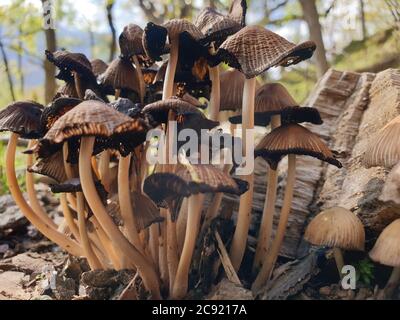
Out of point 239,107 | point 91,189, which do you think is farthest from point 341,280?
point 91,189

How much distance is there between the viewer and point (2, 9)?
6633mm

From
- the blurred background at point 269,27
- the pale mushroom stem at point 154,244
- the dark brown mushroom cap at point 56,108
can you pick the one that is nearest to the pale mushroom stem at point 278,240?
the pale mushroom stem at point 154,244

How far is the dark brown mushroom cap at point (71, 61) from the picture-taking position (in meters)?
2.41

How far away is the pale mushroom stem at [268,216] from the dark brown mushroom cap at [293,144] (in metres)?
0.24

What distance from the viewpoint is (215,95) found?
2488 mm

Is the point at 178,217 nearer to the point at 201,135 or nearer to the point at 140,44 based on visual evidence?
the point at 201,135

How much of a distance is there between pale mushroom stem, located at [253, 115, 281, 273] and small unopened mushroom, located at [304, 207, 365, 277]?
0.33 meters

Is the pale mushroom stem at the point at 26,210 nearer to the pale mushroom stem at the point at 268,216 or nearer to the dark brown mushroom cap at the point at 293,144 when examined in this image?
the pale mushroom stem at the point at 268,216

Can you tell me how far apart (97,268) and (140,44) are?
1293 millimetres

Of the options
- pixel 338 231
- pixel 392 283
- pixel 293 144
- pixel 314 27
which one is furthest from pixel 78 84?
pixel 314 27

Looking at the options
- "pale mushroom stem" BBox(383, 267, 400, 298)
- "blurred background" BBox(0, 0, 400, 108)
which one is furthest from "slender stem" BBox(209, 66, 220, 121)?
"blurred background" BBox(0, 0, 400, 108)

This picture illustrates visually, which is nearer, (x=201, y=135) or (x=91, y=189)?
(x=91, y=189)

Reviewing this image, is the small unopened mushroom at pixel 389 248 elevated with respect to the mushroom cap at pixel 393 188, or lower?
lower

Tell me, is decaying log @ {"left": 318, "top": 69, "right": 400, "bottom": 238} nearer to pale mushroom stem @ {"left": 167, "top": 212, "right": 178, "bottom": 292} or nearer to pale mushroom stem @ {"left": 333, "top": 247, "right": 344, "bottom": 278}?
pale mushroom stem @ {"left": 333, "top": 247, "right": 344, "bottom": 278}
